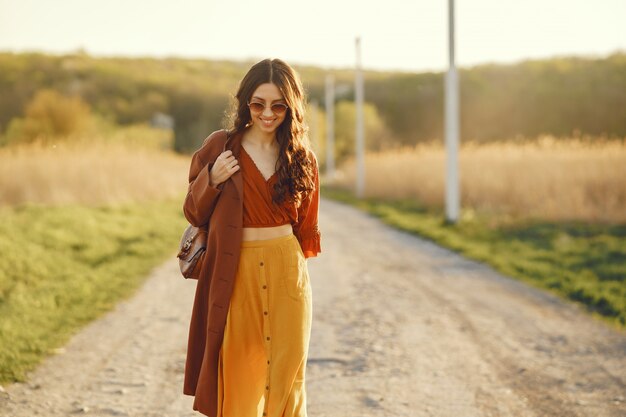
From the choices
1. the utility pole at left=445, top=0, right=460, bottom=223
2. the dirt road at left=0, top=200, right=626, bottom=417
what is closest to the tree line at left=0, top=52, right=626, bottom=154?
the utility pole at left=445, top=0, right=460, bottom=223

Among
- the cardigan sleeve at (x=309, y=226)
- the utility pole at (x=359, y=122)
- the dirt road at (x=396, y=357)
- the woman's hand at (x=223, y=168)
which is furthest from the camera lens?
the utility pole at (x=359, y=122)

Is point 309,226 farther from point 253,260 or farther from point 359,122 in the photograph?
point 359,122

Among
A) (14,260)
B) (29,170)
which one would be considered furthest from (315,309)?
(29,170)

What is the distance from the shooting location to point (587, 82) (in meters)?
62.7

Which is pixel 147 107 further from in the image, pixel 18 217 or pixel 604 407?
pixel 604 407

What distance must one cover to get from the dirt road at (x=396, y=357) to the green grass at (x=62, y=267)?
26 cm

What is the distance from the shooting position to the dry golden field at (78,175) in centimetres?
1452

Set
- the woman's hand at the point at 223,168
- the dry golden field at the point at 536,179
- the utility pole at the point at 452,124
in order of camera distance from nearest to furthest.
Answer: the woman's hand at the point at 223,168, the dry golden field at the point at 536,179, the utility pole at the point at 452,124

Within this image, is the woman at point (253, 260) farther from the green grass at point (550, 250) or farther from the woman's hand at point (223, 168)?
the green grass at point (550, 250)

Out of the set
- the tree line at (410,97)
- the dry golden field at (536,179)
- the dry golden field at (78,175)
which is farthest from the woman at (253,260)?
the tree line at (410,97)

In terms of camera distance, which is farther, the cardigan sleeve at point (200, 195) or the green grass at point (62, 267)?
the green grass at point (62, 267)

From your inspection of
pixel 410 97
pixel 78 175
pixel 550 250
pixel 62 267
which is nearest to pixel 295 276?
pixel 62 267

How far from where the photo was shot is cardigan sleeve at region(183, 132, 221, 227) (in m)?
2.67

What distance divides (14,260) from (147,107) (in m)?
60.0
